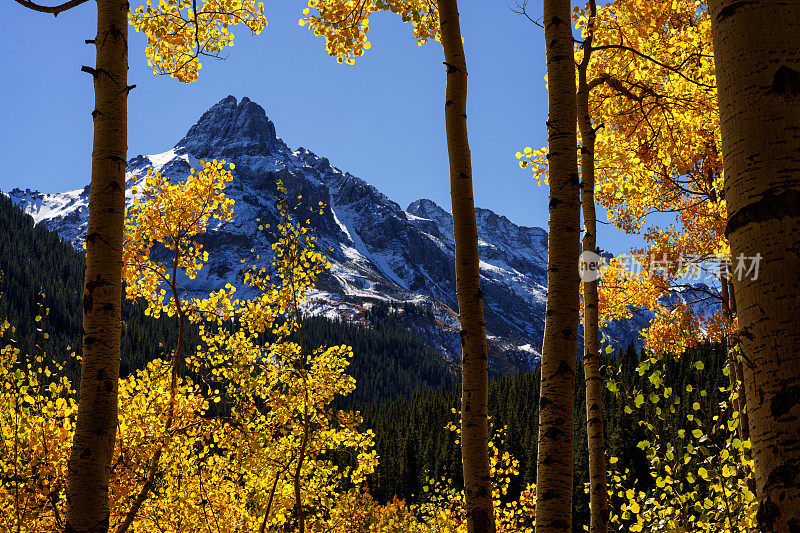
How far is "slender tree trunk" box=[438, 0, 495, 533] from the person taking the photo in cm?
346

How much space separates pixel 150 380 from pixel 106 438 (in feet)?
19.7

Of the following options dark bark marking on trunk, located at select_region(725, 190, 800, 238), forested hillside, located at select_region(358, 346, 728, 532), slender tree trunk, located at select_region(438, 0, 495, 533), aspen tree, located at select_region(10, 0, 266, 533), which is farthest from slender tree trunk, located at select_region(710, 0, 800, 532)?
forested hillside, located at select_region(358, 346, 728, 532)

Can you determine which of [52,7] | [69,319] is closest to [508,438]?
[52,7]

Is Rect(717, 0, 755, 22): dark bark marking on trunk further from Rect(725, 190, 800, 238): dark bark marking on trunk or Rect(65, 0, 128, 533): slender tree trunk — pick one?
Rect(65, 0, 128, 533): slender tree trunk

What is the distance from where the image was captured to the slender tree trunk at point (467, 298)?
136 inches

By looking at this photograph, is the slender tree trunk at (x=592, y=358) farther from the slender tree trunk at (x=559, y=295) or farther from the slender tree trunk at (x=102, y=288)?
the slender tree trunk at (x=102, y=288)

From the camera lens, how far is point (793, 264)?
1227 millimetres

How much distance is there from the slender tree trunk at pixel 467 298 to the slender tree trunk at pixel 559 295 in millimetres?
408

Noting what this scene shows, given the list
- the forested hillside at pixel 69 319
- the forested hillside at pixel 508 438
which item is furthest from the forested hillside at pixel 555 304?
the forested hillside at pixel 69 319

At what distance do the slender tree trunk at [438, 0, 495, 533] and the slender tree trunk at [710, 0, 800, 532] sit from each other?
1.88 metres

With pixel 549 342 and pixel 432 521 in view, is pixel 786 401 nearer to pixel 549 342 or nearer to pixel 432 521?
pixel 549 342

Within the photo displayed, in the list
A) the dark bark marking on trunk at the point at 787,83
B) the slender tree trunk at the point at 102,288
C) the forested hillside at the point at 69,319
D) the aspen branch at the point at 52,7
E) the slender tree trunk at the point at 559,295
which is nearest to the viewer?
the dark bark marking on trunk at the point at 787,83

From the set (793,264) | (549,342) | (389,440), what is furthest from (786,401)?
(389,440)

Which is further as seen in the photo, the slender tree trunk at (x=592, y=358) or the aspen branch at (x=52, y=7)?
the slender tree trunk at (x=592, y=358)
